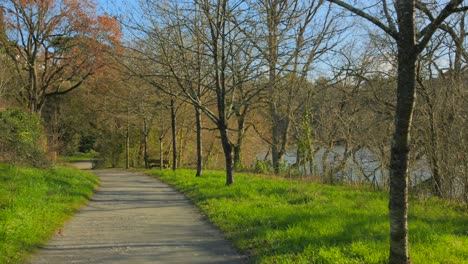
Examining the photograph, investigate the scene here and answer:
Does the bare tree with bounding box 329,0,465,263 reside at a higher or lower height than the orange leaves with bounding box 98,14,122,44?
lower

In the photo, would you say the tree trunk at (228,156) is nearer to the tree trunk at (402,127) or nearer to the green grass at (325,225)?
the green grass at (325,225)

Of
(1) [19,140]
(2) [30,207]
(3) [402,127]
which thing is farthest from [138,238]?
(1) [19,140]

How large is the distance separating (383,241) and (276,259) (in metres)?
1.68

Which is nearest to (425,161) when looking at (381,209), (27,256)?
(381,209)

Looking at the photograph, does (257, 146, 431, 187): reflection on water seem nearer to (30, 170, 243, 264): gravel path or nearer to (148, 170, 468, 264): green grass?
(148, 170, 468, 264): green grass

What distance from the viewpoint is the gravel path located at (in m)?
6.27

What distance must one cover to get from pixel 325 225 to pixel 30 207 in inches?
245

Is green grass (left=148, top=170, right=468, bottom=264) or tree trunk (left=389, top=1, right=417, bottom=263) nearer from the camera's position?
tree trunk (left=389, top=1, right=417, bottom=263)

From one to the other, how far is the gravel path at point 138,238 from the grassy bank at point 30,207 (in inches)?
10.1

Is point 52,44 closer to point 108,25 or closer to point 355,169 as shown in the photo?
point 108,25

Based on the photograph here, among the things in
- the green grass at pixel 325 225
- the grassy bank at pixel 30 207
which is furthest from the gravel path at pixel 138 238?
the green grass at pixel 325 225

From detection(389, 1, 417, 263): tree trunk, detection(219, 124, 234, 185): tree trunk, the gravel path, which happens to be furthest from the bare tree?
detection(219, 124, 234, 185): tree trunk

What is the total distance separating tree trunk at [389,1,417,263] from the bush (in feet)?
49.9

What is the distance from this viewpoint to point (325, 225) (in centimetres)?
741
